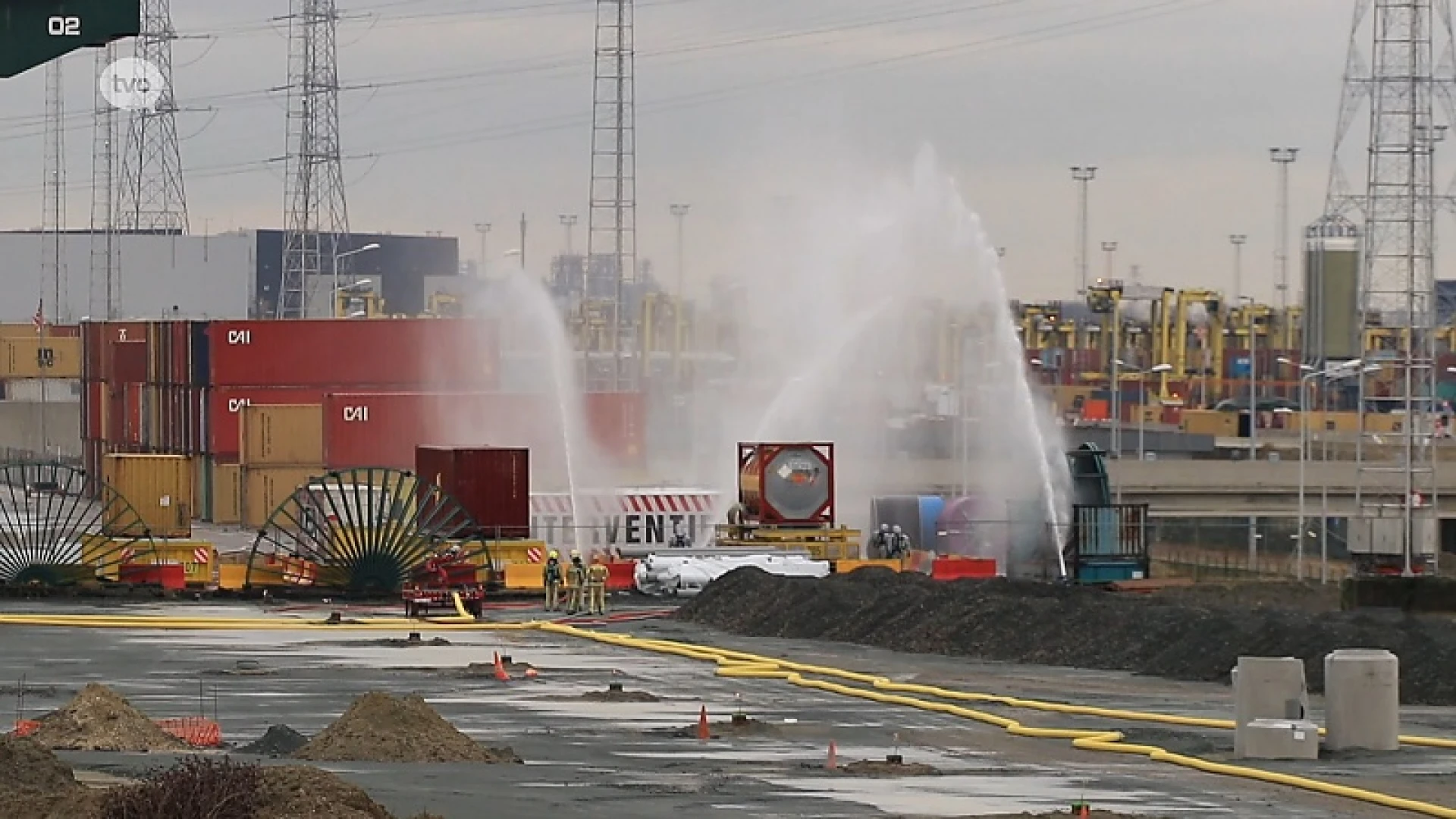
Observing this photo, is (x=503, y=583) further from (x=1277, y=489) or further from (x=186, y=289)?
(x=186, y=289)

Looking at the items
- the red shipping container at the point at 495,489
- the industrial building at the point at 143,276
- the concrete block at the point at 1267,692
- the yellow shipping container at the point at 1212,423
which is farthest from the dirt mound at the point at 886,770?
the industrial building at the point at 143,276

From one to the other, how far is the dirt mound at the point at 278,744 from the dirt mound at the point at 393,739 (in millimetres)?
172

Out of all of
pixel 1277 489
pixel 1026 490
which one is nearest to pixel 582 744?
pixel 1026 490

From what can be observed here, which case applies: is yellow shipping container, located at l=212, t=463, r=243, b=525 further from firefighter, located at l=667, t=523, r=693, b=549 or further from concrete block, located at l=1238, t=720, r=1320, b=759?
concrete block, located at l=1238, t=720, r=1320, b=759

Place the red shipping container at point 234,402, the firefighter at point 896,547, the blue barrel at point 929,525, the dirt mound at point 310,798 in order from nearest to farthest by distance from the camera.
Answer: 1. the dirt mound at point 310,798
2. the firefighter at point 896,547
3. the blue barrel at point 929,525
4. the red shipping container at point 234,402

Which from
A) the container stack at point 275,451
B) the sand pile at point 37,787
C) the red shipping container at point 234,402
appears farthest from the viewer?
the red shipping container at point 234,402

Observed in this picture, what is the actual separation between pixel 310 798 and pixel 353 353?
79.9m

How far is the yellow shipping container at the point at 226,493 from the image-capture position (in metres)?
96.2

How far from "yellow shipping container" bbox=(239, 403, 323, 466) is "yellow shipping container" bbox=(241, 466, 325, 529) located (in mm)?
318

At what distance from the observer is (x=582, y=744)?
2975cm

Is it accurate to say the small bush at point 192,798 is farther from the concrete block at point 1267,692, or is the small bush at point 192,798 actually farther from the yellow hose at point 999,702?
the concrete block at point 1267,692

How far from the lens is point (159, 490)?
6969cm

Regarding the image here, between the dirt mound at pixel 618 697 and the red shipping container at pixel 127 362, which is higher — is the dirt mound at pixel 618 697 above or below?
below

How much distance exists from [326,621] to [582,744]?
72.8 ft
